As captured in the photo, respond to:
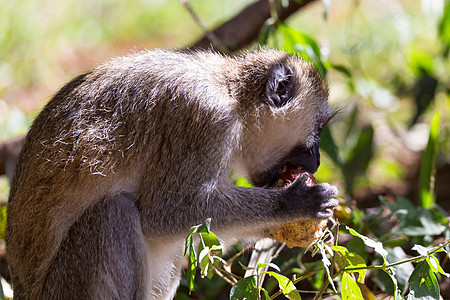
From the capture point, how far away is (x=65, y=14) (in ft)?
28.9

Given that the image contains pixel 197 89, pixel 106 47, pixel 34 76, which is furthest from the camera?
pixel 106 47

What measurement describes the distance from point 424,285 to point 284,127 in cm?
128

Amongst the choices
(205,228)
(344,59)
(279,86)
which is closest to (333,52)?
(344,59)

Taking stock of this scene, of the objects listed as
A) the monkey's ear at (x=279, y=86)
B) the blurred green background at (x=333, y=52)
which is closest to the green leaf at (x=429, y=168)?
the blurred green background at (x=333, y=52)

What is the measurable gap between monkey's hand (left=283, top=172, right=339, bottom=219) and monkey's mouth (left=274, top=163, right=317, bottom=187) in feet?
0.55

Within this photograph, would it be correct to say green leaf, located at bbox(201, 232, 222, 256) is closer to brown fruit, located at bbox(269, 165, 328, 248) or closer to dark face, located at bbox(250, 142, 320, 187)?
brown fruit, located at bbox(269, 165, 328, 248)

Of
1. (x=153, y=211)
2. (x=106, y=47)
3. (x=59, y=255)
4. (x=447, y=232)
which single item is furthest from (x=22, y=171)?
(x=106, y=47)

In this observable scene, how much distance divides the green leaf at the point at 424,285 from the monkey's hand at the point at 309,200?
62 centimetres

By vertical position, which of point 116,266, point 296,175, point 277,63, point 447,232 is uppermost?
point 277,63

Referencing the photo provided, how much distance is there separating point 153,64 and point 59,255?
1.15 meters

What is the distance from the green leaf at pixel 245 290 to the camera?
2.59 metres

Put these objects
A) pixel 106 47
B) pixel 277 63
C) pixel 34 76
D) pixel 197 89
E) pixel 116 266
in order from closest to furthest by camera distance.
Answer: pixel 116 266
pixel 197 89
pixel 277 63
pixel 34 76
pixel 106 47

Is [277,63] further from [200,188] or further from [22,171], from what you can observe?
[22,171]

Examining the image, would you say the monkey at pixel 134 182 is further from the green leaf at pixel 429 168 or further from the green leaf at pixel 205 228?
the green leaf at pixel 429 168
